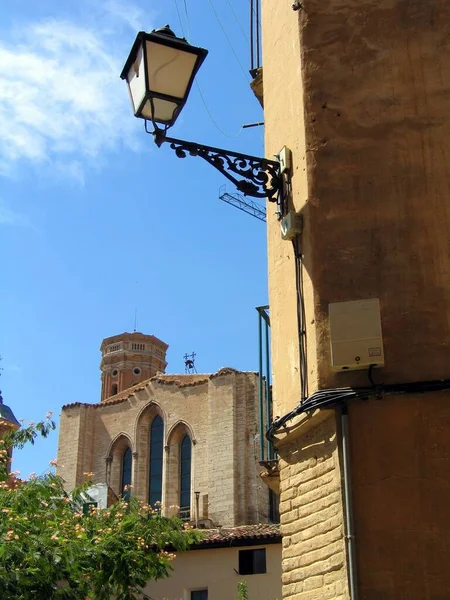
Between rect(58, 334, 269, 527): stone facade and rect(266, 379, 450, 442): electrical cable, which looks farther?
rect(58, 334, 269, 527): stone facade

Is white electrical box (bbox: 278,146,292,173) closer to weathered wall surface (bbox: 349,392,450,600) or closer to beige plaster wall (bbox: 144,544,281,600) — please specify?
weathered wall surface (bbox: 349,392,450,600)

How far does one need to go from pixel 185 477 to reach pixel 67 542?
2681cm

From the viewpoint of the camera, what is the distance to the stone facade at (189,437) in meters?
→ 34.6

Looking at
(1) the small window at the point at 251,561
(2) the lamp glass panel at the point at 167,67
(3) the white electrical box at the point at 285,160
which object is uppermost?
(2) the lamp glass panel at the point at 167,67

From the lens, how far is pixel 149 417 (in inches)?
1577

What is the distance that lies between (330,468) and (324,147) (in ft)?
7.03

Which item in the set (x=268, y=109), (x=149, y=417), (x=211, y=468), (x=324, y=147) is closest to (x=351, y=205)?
(x=324, y=147)

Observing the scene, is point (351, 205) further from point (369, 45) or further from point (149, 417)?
point (149, 417)

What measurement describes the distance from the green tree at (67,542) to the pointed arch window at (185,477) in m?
20.7

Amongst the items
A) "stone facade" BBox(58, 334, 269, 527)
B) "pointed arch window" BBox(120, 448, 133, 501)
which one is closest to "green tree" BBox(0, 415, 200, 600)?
"stone facade" BBox(58, 334, 269, 527)

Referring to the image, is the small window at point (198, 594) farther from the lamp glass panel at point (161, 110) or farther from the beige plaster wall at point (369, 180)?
the lamp glass panel at point (161, 110)

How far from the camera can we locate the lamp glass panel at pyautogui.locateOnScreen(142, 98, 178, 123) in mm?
5527

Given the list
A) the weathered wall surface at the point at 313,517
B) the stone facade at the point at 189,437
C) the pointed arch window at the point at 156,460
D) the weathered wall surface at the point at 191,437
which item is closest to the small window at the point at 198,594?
the stone facade at the point at 189,437

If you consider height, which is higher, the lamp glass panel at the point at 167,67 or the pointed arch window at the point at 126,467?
the pointed arch window at the point at 126,467
